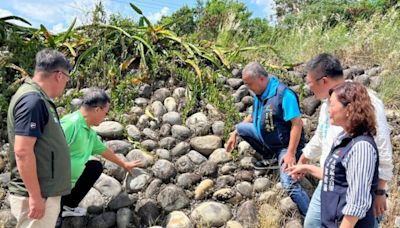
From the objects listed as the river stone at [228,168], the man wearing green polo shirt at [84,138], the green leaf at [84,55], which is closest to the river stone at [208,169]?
the river stone at [228,168]

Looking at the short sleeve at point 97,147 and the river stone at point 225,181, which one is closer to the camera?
the short sleeve at point 97,147

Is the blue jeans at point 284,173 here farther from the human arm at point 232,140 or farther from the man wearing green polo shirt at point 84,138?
the man wearing green polo shirt at point 84,138

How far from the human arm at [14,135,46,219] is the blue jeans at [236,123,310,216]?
7.46 feet

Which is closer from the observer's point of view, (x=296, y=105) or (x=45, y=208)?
(x=45, y=208)

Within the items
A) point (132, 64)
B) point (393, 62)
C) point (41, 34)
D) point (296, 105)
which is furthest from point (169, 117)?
point (393, 62)

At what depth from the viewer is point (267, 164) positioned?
4.89 meters

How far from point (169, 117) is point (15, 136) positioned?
2.70 metres

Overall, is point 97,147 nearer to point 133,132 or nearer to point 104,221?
point 104,221

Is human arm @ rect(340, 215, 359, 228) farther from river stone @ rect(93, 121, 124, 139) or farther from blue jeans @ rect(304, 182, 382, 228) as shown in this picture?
river stone @ rect(93, 121, 124, 139)

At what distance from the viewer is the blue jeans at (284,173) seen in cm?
426

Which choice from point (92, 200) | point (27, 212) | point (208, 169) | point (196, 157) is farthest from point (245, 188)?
point (27, 212)

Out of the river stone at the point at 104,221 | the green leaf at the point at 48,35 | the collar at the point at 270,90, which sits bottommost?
the river stone at the point at 104,221

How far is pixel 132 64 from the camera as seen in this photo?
6.27 m

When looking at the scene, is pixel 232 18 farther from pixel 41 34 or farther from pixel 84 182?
pixel 84 182
